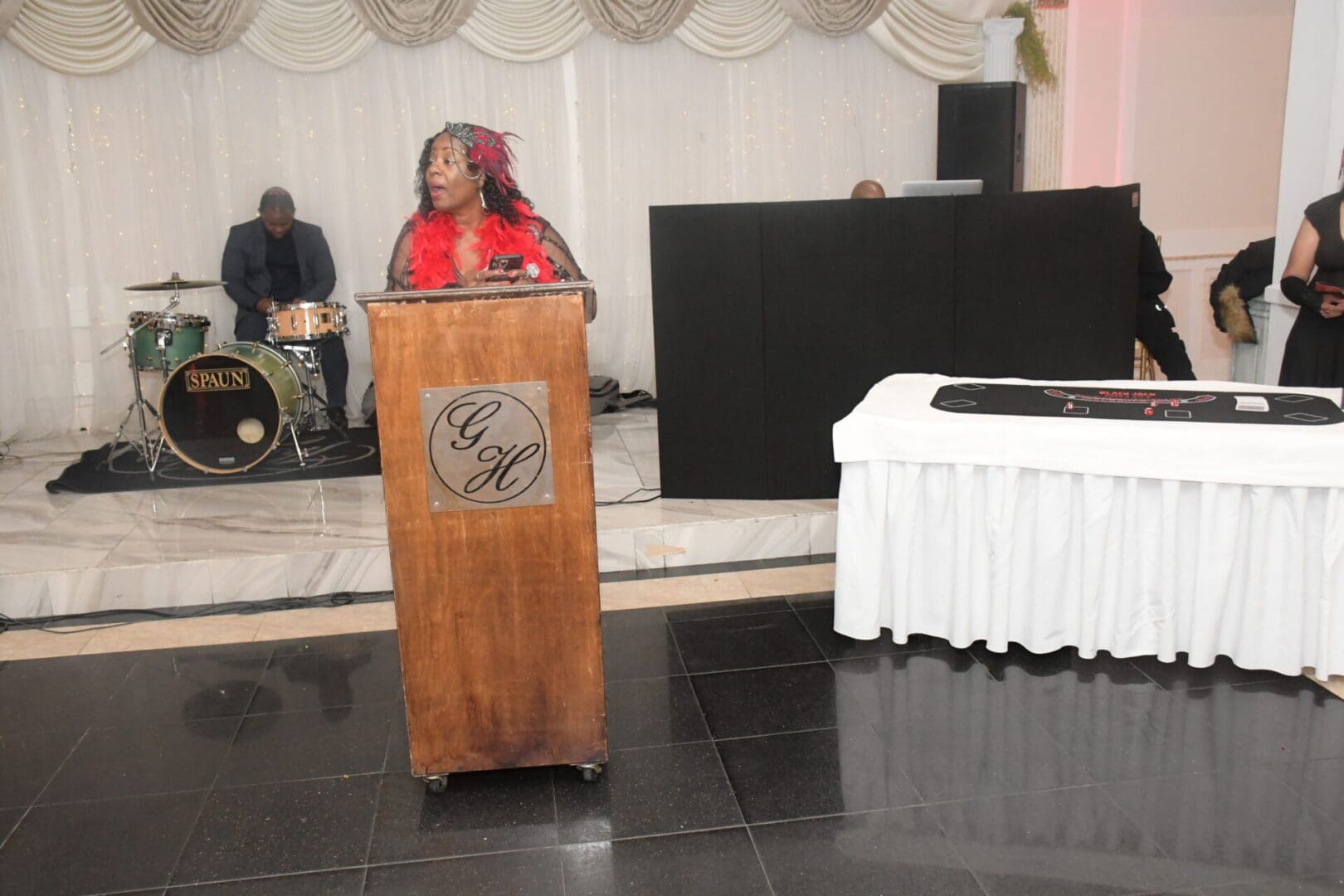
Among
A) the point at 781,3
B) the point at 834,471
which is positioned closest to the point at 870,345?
the point at 834,471

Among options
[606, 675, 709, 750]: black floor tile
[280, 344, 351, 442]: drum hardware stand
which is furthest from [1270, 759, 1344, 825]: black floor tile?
[280, 344, 351, 442]: drum hardware stand

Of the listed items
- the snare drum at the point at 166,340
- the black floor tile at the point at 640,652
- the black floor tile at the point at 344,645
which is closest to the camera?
the black floor tile at the point at 640,652

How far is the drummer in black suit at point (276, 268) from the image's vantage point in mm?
6434

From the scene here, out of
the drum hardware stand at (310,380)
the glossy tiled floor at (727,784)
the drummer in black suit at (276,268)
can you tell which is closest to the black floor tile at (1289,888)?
the glossy tiled floor at (727,784)

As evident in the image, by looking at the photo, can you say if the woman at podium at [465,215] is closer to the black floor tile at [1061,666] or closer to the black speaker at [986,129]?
the black floor tile at [1061,666]

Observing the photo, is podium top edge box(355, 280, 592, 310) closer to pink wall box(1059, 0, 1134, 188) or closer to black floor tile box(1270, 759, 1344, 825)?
black floor tile box(1270, 759, 1344, 825)

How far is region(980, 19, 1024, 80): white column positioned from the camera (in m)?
6.91

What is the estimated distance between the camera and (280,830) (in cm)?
250

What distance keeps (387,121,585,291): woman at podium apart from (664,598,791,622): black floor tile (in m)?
1.27

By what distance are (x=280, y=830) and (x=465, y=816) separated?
1.37ft

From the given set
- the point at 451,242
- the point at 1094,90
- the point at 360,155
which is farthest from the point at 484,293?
the point at 1094,90

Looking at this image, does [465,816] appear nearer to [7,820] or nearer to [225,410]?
[7,820]

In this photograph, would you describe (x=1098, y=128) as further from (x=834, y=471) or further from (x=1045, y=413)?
(x=1045, y=413)

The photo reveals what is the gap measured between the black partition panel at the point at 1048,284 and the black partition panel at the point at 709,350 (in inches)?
33.9
